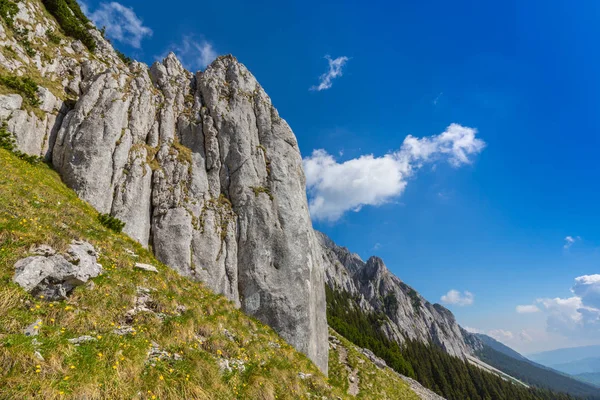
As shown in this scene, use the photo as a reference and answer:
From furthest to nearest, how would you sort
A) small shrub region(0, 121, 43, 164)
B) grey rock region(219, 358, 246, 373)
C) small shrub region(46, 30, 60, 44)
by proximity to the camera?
small shrub region(46, 30, 60, 44)
small shrub region(0, 121, 43, 164)
grey rock region(219, 358, 246, 373)

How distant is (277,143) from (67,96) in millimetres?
25886

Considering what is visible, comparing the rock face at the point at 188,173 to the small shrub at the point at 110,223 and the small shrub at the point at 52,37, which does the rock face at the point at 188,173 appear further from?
the small shrub at the point at 110,223

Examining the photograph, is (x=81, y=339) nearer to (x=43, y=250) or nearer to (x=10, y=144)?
(x=43, y=250)

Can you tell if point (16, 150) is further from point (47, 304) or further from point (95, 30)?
point (95, 30)

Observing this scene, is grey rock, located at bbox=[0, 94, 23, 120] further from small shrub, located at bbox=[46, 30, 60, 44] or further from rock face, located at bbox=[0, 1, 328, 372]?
small shrub, located at bbox=[46, 30, 60, 44]

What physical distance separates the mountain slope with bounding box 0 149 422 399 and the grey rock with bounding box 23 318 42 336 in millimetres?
119

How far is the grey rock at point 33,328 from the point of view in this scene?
7.61 m

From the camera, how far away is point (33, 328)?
7770 millimetres

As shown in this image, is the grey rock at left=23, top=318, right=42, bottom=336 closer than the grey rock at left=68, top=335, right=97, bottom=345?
Yes

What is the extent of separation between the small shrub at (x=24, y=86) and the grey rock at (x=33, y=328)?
29858 mm

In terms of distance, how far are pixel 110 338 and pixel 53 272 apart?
3.36 meters

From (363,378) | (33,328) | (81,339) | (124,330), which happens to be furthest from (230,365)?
(363,378)

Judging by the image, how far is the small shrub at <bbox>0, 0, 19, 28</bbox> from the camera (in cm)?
3366

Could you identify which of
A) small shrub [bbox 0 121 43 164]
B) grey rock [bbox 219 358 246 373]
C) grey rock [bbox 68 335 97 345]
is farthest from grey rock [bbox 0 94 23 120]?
grey rock [bbox 219 358 246 373]
